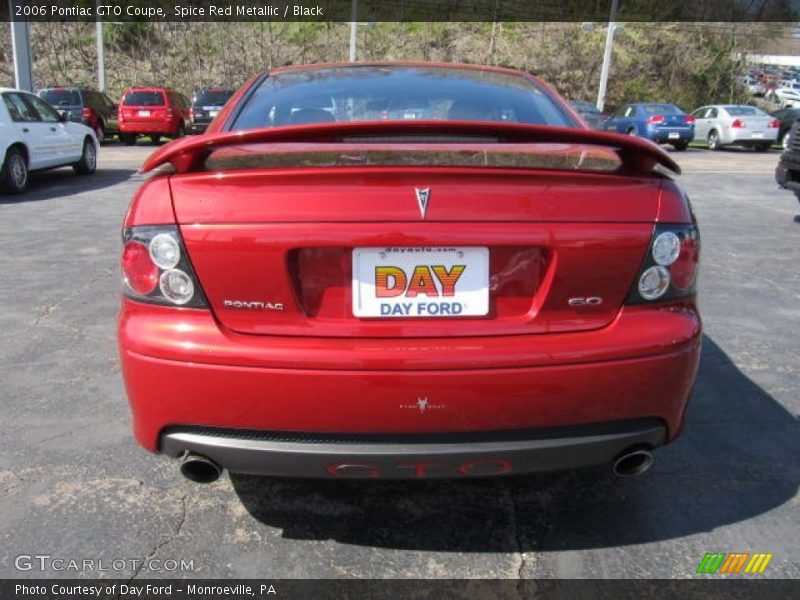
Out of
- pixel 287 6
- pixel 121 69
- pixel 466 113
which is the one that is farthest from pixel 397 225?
pixel 287 6

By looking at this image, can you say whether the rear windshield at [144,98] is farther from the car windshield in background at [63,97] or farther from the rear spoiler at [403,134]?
the rear spoiler at [403,134]

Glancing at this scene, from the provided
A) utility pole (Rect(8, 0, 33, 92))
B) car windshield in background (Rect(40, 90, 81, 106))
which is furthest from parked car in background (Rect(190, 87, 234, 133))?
utility pole (Rect(8, 0, 33, 92))

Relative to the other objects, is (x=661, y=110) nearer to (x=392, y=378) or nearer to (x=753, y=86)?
(x=753, y=86)

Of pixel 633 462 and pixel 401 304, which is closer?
pixel 401 304

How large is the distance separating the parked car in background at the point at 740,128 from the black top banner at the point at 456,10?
18.8 m

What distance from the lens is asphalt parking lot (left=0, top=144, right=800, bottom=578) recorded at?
228 cm

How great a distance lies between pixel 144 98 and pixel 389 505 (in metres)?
20.6

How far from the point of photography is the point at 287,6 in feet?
132

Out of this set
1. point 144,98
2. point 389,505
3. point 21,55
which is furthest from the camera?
point 144,98

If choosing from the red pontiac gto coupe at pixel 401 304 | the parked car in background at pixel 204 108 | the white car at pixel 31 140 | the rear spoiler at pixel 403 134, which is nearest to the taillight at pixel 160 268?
the red pontiac gto coupe at pixel 401 304

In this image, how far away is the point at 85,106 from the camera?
20.0 meters

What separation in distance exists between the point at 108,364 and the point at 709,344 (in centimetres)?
362

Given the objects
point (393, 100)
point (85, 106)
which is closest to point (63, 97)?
point (85, 106)

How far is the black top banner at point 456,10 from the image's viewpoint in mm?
39062
